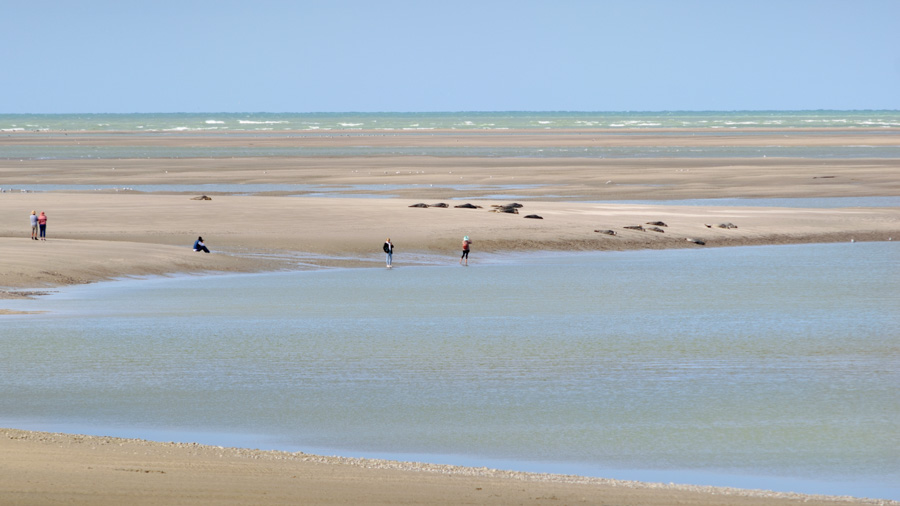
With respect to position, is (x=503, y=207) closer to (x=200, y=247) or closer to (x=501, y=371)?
(x=200, y=247)

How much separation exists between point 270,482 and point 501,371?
344 inches

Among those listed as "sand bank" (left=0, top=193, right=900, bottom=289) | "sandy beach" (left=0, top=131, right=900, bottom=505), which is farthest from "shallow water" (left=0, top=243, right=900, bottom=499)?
"sand bank" (left=0, top=193, right=900, bottom=289)

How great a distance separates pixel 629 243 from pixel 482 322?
16781 millimetres

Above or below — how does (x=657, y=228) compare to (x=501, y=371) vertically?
above

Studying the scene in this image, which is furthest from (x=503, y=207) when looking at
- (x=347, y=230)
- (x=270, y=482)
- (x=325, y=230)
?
(x=270, y=482)

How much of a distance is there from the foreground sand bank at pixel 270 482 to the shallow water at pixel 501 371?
49.1 inches

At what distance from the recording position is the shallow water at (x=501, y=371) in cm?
1427

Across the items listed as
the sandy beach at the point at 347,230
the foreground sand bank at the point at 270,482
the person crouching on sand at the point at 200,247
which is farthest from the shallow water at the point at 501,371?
the person crouching on sand at the point at 200,247

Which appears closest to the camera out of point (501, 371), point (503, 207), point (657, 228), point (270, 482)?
point (270, 482)

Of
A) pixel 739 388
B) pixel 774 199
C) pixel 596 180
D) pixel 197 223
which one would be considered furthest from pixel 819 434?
pixel 596 180

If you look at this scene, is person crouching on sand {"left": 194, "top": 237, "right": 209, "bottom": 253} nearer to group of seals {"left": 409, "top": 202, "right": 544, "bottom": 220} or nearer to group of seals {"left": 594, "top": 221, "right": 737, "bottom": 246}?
group of seals {"left": 409, "top": 202, "right": 544, "bottom": 220}

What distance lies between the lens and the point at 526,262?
36.9 metres

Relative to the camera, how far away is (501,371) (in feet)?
63.2

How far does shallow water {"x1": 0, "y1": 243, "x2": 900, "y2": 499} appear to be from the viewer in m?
14.3
